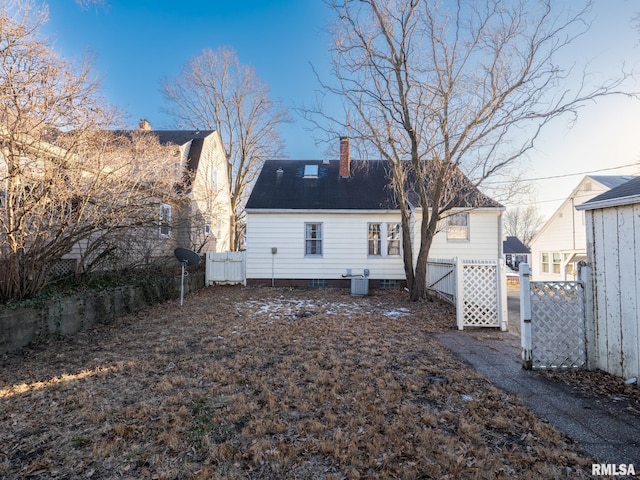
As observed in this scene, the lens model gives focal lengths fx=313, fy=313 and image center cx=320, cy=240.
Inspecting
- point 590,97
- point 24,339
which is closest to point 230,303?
point 24,339

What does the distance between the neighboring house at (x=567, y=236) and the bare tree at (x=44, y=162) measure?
2005 cm

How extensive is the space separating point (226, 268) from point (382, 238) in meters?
6.68

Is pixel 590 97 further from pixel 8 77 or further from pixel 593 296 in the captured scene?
pixel 8 77

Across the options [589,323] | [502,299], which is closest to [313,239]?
[502,299]

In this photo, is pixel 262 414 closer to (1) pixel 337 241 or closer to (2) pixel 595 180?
(1) pixel 337 241

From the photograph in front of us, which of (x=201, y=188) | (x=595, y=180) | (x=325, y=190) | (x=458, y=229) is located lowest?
(x=458, y=229)

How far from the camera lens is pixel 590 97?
8.23m

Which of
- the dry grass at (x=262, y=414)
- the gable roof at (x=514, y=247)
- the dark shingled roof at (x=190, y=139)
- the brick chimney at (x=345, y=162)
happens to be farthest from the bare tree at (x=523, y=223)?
the dry grass at (x=262, y=414)

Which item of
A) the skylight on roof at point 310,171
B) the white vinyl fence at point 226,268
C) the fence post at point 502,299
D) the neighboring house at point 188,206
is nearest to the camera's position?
the fence post at point 502,299

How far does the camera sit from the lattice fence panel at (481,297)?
6.83m

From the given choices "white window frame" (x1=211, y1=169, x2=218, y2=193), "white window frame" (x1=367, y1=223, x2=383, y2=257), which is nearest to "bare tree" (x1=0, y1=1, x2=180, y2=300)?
"white window frame" (x1=367, y1=223, x2=383, y2=257)

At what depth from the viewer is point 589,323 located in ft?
13.9

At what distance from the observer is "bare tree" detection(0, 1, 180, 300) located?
5.04 m

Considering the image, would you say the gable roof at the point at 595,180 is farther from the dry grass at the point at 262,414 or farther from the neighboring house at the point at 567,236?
the dry grass at the point at 262,414
